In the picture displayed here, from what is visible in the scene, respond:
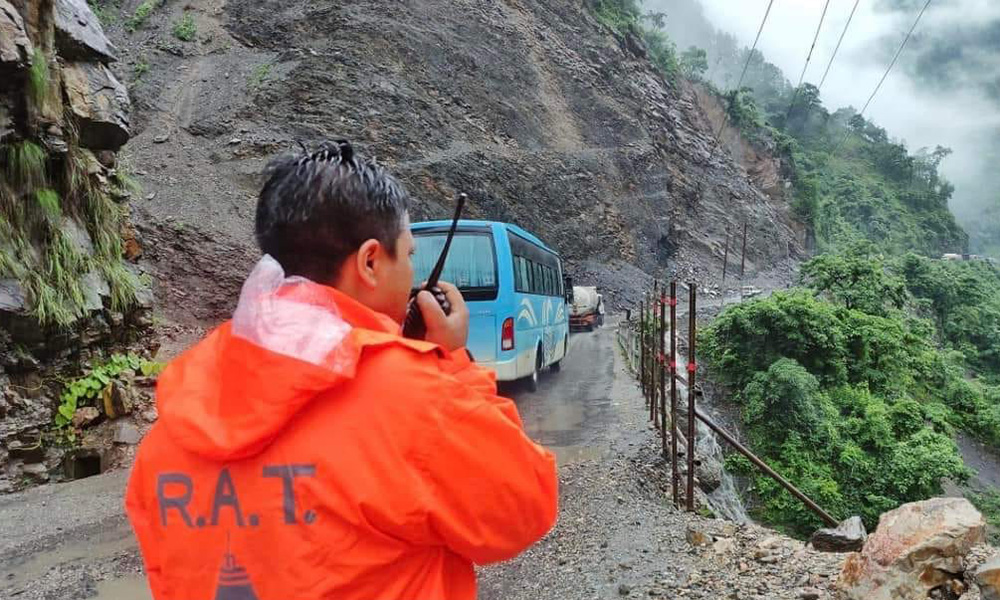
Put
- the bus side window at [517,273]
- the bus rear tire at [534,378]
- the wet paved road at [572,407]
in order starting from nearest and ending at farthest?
the wet paved road at [572,407] → the bus side window at [517,273] → the bus rear tire at [534,378]

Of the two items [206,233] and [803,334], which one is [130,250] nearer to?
[206,233]

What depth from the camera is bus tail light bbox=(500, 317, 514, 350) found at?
923cm

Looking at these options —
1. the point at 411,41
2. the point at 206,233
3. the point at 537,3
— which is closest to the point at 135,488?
the point at 206,233

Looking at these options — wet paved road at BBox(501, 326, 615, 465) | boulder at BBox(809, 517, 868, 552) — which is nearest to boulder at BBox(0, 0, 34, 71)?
wet paved road at BBox(501, 326, 615, 465)

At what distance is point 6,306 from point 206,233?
904 centimetres

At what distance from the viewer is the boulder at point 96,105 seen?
846 centimetres

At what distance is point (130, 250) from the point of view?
33.4ft

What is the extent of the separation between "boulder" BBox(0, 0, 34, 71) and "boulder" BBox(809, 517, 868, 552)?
8668 mm

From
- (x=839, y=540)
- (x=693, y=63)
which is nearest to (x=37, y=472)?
(x=839, y=540)

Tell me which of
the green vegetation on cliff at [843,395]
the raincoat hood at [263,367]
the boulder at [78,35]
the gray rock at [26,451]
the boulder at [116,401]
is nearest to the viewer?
the raincoat hood at [263,367]

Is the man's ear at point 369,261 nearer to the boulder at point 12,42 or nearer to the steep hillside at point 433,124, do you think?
the boulder at point 12,42

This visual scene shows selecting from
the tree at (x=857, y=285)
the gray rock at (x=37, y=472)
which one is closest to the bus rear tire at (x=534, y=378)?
the gray rock at (x=37, y=472)

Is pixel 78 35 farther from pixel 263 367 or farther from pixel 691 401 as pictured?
pixel 263 367

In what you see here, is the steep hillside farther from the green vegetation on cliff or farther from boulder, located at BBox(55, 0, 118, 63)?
the green vegetation on cliff
